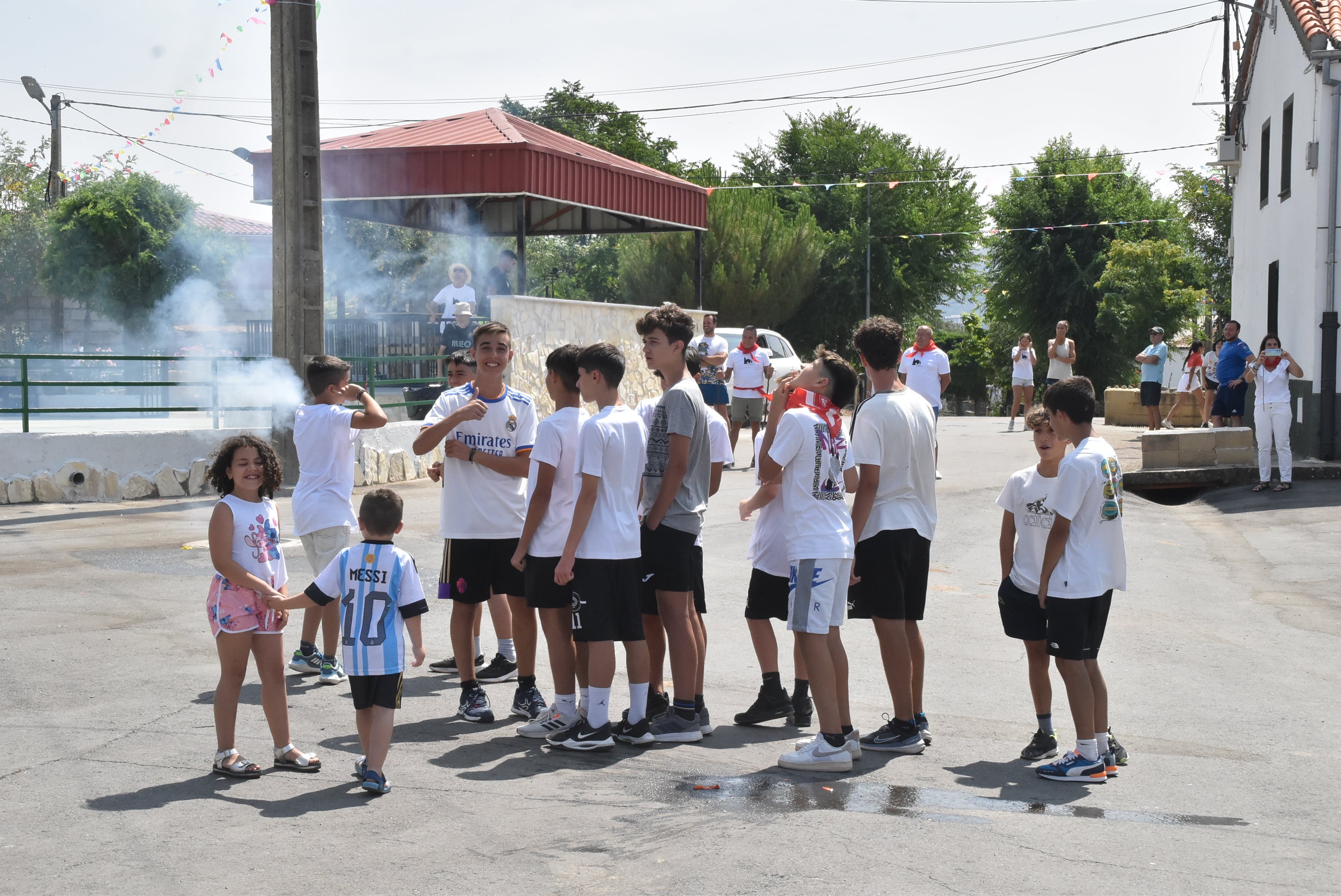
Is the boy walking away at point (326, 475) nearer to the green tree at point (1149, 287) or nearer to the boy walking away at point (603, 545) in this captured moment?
the boy walking away at point (603, 545)

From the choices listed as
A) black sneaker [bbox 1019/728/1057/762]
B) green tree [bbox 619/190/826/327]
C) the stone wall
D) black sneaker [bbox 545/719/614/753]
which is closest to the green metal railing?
the stone wall

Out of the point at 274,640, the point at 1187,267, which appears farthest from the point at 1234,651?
the point at 1187,267

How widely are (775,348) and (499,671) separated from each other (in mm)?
19669

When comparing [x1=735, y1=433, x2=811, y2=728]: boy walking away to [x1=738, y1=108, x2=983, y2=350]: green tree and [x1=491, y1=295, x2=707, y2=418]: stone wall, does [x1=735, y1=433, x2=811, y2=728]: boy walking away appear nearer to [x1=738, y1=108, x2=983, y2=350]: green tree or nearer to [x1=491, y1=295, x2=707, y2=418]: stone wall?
[x1=491, y1=295, x2=707, y2=418]: stone wall

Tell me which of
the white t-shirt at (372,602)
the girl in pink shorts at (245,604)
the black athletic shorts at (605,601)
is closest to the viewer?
the white t-shirt at (372,602)

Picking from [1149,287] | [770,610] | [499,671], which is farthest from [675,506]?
[1149,287]

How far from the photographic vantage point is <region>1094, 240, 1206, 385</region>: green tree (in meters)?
44.9

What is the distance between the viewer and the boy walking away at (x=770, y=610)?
5555 mm

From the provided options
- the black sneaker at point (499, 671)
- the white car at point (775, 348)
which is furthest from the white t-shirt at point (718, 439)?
the white car at point (775, 348)

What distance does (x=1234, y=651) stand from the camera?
25.0 ft

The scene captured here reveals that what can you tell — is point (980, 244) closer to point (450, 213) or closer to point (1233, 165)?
point (1233, 165)

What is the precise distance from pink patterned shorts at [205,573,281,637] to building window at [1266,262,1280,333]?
18.6 metres

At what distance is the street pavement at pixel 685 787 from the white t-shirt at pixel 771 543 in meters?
0.79

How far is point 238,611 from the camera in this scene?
187 inches
